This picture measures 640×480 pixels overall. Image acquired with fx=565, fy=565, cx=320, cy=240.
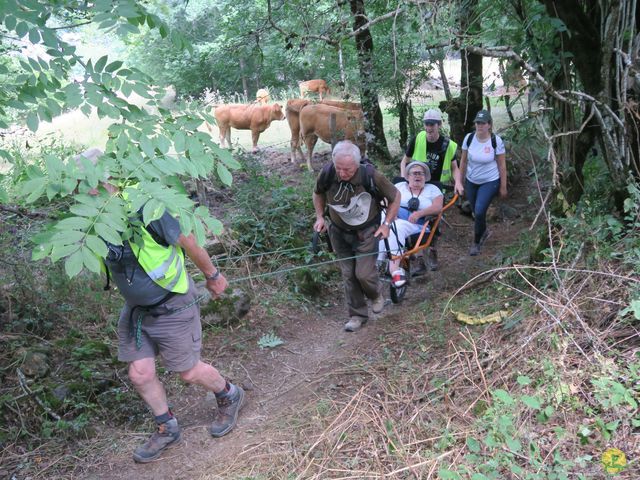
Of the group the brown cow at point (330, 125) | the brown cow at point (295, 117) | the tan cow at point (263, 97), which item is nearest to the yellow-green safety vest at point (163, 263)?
the brown cow at point (330, 125)

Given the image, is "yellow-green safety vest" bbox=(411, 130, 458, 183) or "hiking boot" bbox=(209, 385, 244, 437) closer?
"hiking boot" bbox=(209, 385, 244, 437)


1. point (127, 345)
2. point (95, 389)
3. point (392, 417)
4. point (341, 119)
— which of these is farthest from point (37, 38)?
point (341, 119)

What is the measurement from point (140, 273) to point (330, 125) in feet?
23.8

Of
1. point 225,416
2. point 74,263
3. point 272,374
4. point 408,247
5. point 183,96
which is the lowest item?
point 272,374

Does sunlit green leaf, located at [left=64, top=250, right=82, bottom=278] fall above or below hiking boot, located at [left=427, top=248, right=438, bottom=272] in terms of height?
above

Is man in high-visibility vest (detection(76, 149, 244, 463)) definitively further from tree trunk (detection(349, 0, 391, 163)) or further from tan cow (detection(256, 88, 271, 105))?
tan cow (detection(256, 88, 271, 105))

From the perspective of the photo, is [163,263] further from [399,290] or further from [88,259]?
[399,290]

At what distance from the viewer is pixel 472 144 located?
714 centimetres

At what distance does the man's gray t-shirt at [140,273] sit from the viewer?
3516 mm

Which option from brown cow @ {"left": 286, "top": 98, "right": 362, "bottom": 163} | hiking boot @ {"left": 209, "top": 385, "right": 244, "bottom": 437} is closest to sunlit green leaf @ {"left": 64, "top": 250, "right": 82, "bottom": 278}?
hiking boot @ {"left": 209, "top": 385, "right": 244, "bottom": 437}

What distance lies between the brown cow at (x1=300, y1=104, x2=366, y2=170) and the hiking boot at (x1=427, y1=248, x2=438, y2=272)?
3164mm

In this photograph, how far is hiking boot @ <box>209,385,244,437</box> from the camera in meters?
4.29

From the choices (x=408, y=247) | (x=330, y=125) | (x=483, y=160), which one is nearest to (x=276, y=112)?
(x=330, y=125)

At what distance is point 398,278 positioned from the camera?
6160 mm
